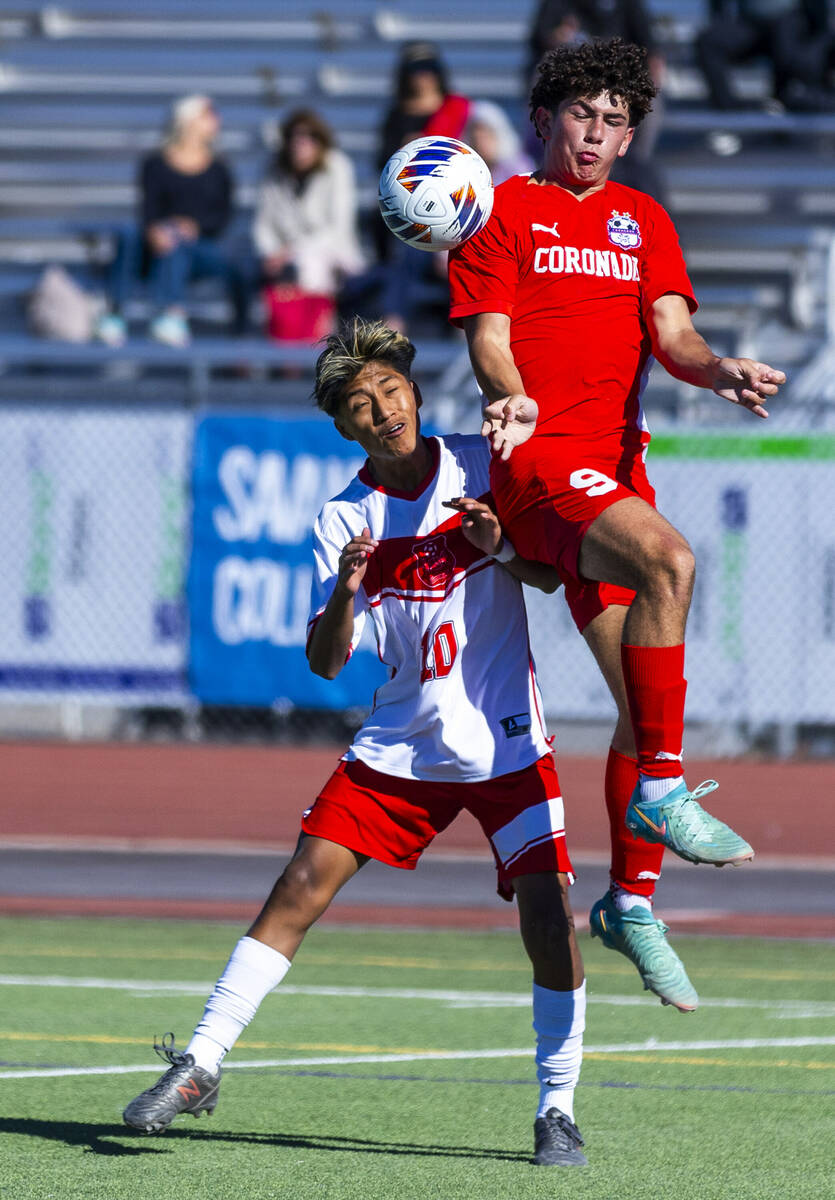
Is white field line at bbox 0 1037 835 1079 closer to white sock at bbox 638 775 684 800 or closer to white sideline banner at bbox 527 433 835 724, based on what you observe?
white sock at bbox 638 775 684 800

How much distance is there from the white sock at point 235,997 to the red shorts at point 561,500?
130 cm

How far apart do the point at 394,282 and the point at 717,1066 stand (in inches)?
389

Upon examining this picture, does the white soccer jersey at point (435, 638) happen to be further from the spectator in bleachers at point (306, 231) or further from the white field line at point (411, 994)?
the spectator in bleachers at point (306, 231)

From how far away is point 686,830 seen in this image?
543cm

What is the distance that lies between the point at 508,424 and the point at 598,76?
1124 mm

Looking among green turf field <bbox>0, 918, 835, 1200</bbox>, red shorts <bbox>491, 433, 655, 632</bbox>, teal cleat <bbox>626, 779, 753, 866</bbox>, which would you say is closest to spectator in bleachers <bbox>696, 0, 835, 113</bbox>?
green turf field <bbox>0, 918, 835, 1200</bbox>

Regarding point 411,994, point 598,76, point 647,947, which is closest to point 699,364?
point 598,76

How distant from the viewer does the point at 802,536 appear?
14.2 meters

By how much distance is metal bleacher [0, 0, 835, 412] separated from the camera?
17.2 m

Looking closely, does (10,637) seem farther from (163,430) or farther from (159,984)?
(159,984)

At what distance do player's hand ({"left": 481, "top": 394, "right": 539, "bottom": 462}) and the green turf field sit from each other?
6.27 ft

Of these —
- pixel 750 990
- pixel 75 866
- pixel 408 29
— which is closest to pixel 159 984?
pixel 750 990

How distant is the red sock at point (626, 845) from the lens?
5992mm

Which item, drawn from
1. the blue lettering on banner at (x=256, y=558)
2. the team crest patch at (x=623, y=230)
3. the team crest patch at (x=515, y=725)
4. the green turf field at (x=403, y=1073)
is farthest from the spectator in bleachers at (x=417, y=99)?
the team crest patch at (x=515, y=725)
